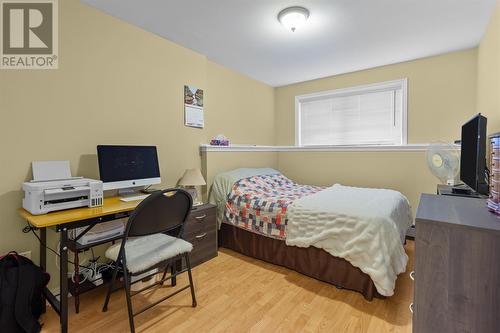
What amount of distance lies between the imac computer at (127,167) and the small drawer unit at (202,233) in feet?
1.73

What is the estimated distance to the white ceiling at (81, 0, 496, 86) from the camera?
2.03m

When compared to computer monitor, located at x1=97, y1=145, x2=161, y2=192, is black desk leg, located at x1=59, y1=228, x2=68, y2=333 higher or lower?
lower

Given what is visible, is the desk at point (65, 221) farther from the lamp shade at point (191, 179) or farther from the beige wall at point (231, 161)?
the beige wall at point (231, 161)

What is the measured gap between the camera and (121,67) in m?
2.29

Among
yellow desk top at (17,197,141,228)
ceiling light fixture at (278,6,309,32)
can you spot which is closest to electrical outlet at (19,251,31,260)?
yellow desk top at (17,197,141,228)

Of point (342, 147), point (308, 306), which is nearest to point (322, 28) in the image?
point (342, 147)

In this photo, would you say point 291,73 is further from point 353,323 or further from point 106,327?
point 106,327

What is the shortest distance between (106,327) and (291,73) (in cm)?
359

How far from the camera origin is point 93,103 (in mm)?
2117

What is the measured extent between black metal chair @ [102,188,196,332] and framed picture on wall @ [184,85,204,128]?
4.83ft

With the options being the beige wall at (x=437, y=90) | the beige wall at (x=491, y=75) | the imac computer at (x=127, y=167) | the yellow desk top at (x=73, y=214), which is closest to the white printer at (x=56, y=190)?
the yellow desk top at (x=73, y=214)

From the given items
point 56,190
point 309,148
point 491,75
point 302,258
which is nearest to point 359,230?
point 302,258

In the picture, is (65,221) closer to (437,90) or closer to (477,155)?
(477,155)

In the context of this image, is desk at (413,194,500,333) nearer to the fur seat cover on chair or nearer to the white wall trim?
the fur seat cover on chair
